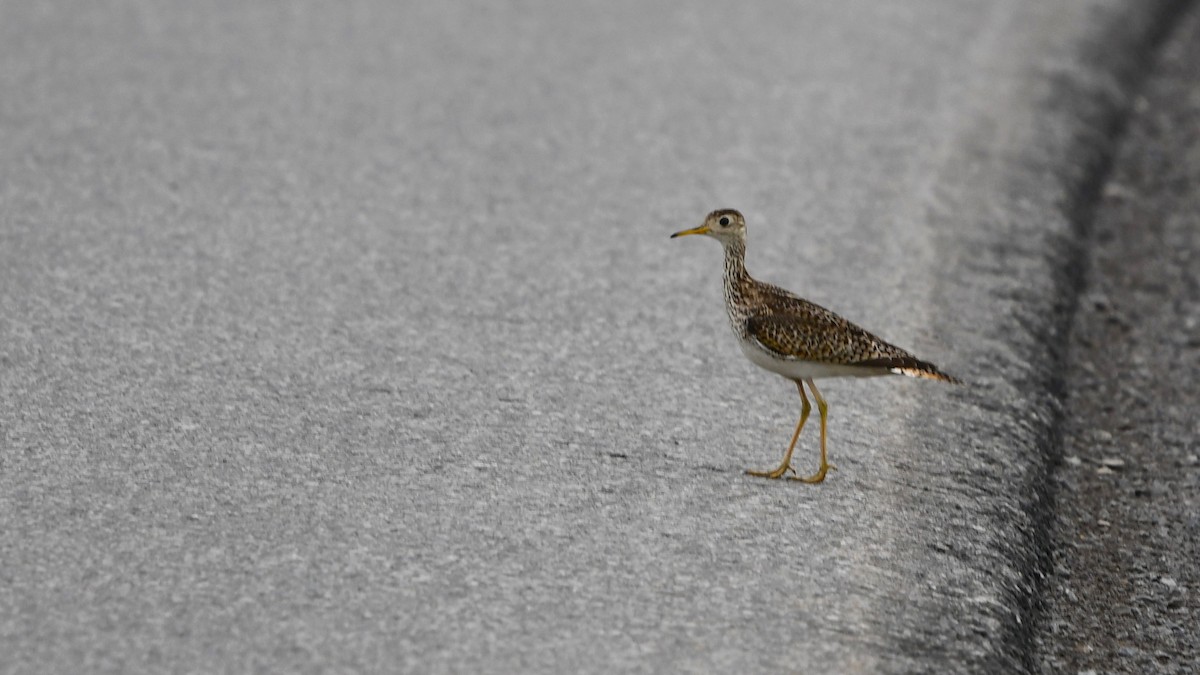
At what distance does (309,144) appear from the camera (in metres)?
8.45

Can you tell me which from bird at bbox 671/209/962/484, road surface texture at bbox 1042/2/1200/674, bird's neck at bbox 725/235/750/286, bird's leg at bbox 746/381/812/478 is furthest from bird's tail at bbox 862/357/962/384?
road surface texture at bbox 1042/2/1200/674

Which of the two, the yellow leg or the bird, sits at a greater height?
the bird

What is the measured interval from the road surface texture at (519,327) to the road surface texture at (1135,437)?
0.57ft

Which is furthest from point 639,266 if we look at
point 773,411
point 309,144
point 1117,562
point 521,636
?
point 521,636

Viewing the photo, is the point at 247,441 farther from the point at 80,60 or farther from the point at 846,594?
the point at 80,60

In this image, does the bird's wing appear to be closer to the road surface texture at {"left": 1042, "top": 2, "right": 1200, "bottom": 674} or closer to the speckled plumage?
the speckled plumage

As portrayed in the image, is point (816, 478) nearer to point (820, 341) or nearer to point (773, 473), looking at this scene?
point (773, 473)

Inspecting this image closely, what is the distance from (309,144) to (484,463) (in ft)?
11.9

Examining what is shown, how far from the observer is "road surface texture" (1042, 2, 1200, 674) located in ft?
16.2

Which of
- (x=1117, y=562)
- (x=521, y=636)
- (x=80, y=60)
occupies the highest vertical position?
(x=80, y=60)

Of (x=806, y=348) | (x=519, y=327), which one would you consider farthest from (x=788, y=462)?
(x=519, y=327)

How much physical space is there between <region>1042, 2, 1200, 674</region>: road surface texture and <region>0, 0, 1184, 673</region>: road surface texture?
175 mm

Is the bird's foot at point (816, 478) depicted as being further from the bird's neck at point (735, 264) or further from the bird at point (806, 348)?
the bird's neck at point (735, 264)

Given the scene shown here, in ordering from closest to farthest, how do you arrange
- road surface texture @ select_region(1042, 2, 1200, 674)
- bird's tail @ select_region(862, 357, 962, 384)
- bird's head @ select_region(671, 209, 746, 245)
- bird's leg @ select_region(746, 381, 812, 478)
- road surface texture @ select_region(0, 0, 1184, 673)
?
road surface texture @ select_region(0, 0, 1184, 673), road surface texture @ select_region(1042, 2, 1200, 674), bird's tail @ select_region(862, 357, 962, 384), bird's leg @ select_region(746, 381, 812, 478), bird's head @ select_region(671, 209, 746, 245)
